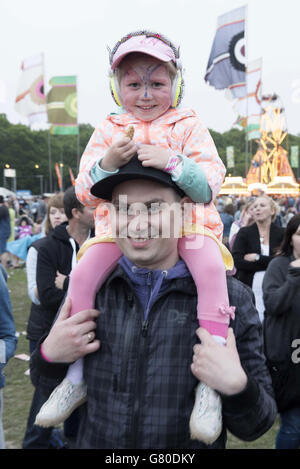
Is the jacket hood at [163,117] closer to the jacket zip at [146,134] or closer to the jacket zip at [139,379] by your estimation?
the jacket zip at [146,134]

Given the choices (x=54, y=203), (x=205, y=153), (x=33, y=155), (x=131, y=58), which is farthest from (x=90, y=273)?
(x=33, y=155)

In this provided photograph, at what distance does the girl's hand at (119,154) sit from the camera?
1.41 m

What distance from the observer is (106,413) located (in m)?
1.59

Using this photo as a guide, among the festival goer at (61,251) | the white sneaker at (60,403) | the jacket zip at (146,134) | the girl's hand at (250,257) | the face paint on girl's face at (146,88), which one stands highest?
the face paint on girl's face at (146,88)

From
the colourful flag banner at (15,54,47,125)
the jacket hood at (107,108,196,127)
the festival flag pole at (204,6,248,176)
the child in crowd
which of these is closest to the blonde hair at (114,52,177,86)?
the jacket hood at (107,108,196,127)

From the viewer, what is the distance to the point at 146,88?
1694mm

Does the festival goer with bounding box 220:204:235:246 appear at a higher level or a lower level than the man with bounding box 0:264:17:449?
higher

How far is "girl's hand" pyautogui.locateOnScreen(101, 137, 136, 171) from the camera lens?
55.6 inches

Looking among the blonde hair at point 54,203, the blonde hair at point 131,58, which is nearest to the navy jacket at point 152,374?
the blonde hair at point 131,58

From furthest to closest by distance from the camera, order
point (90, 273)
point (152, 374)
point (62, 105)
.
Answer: point (62, 105), point (90, 273), point (152, 374)

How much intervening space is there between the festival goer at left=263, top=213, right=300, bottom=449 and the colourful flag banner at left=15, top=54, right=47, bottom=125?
18.9 meters

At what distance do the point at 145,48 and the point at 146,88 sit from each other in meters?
0.15

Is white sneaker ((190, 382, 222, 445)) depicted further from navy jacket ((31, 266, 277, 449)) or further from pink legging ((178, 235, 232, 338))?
pink legging ((178, 235, 232, 338))

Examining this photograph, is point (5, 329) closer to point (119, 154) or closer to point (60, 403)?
point (60, 403)
